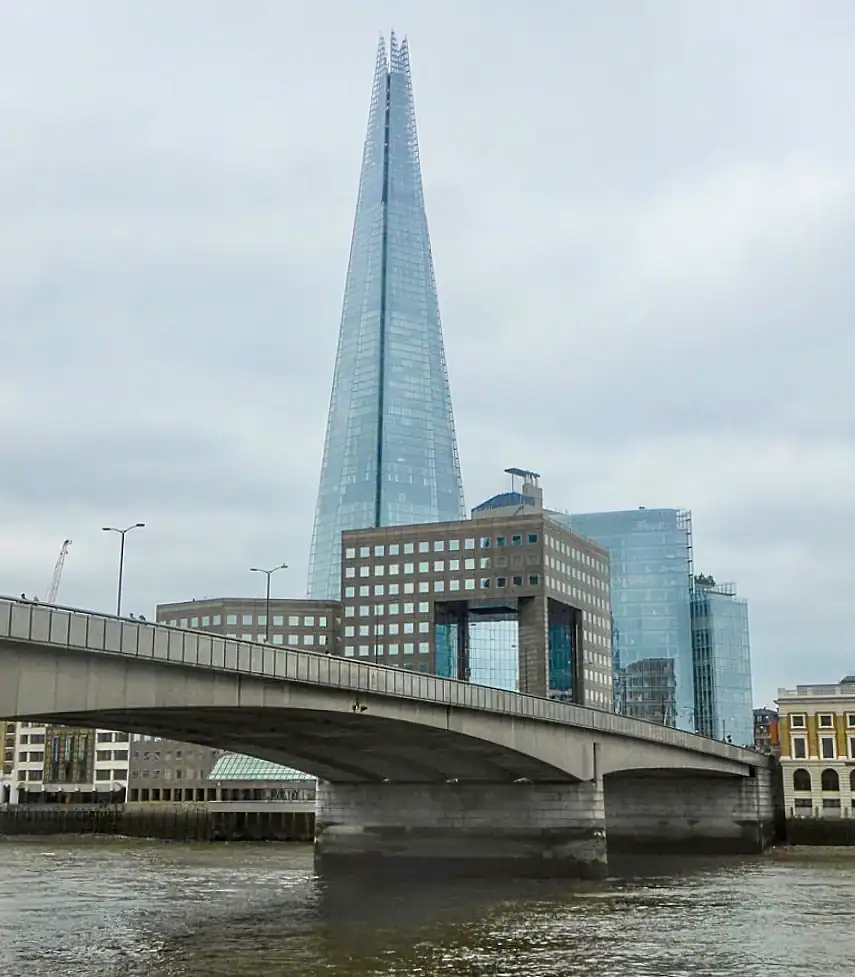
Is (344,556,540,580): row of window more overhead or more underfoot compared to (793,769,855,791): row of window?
more overhead

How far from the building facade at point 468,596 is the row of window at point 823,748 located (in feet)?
181

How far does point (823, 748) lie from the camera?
124m

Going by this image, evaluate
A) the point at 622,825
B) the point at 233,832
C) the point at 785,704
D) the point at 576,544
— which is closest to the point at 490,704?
the point at 622,825

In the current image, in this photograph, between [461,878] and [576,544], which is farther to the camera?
[576,544]

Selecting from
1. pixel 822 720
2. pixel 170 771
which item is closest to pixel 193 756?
pixel 170 771

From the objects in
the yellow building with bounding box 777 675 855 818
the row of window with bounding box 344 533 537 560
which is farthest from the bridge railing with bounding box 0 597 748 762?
the row of window with bounding box 344 533 537 560

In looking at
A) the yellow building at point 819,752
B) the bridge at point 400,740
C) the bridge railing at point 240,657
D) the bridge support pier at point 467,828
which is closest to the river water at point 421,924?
the bridge support pier at point 467,828

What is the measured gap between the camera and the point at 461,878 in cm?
7344

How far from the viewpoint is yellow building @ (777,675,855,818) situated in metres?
121

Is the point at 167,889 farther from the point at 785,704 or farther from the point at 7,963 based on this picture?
the point at 785,704

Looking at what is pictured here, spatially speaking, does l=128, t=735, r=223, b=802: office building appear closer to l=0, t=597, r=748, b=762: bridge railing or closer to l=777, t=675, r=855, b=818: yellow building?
l=777, t=675, r=855, b=818: yellow building

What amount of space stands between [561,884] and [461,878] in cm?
608

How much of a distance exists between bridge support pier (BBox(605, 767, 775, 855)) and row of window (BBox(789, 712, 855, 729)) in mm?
17455

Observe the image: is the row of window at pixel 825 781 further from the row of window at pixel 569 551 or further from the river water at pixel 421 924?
the row of window at pixel 569 551
